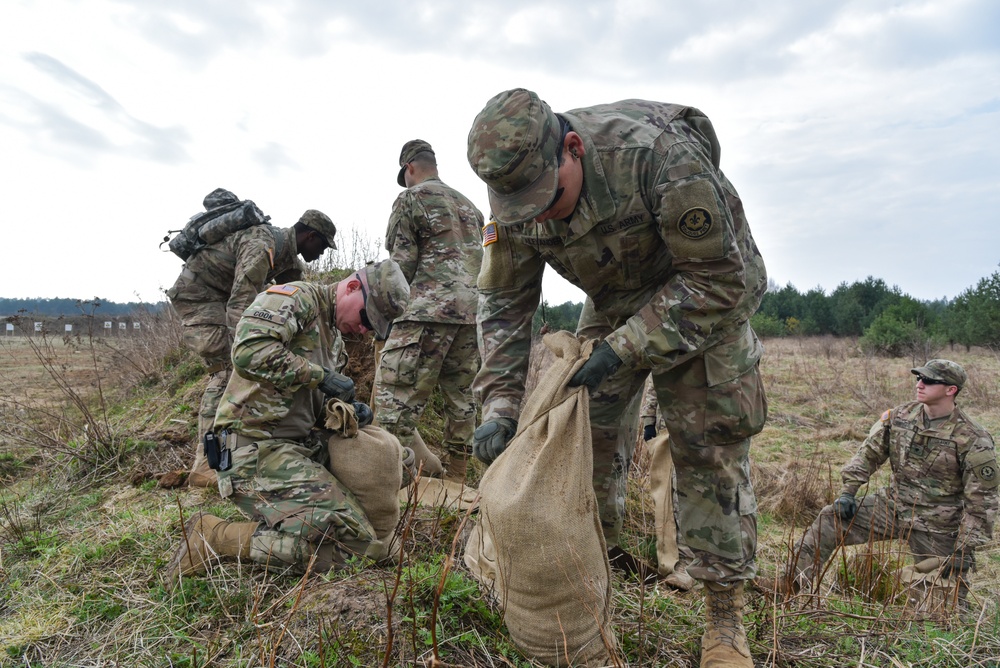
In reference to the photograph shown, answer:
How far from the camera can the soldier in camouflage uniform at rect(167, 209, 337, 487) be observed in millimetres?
4645

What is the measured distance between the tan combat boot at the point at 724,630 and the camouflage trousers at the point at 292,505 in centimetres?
149

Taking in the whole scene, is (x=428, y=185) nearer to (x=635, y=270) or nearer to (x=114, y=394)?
(x=635, y=270)

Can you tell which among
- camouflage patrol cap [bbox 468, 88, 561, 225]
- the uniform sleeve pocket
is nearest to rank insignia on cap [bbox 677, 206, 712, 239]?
camouflage patrol cap [bbox 468, 88, 561, 225]

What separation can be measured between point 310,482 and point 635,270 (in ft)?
5.81

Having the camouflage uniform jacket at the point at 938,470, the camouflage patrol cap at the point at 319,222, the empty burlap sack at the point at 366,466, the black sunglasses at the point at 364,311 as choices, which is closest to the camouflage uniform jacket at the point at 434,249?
the camouflage patrol cap at the point at 319,222

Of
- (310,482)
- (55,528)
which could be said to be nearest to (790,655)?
(310,482)

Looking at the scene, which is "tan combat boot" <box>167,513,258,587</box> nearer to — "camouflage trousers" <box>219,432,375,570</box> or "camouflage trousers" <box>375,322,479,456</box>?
"camouflage trousers" <box>219,432,375,570</box>

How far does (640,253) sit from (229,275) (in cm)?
388

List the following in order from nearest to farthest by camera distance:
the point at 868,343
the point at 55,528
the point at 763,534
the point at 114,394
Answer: the point at 55,528, the point at 763,534, the point at 114,394, the point at 868,343

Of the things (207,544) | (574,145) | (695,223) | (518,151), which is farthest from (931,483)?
(207,544)

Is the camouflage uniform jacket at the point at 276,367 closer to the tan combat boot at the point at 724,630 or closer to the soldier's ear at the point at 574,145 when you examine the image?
the soldier's ear at the point at 574,145

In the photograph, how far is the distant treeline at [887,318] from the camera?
18516 millimetres

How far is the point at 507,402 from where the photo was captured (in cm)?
228

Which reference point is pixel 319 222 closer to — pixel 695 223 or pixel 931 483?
pixel 695 223
